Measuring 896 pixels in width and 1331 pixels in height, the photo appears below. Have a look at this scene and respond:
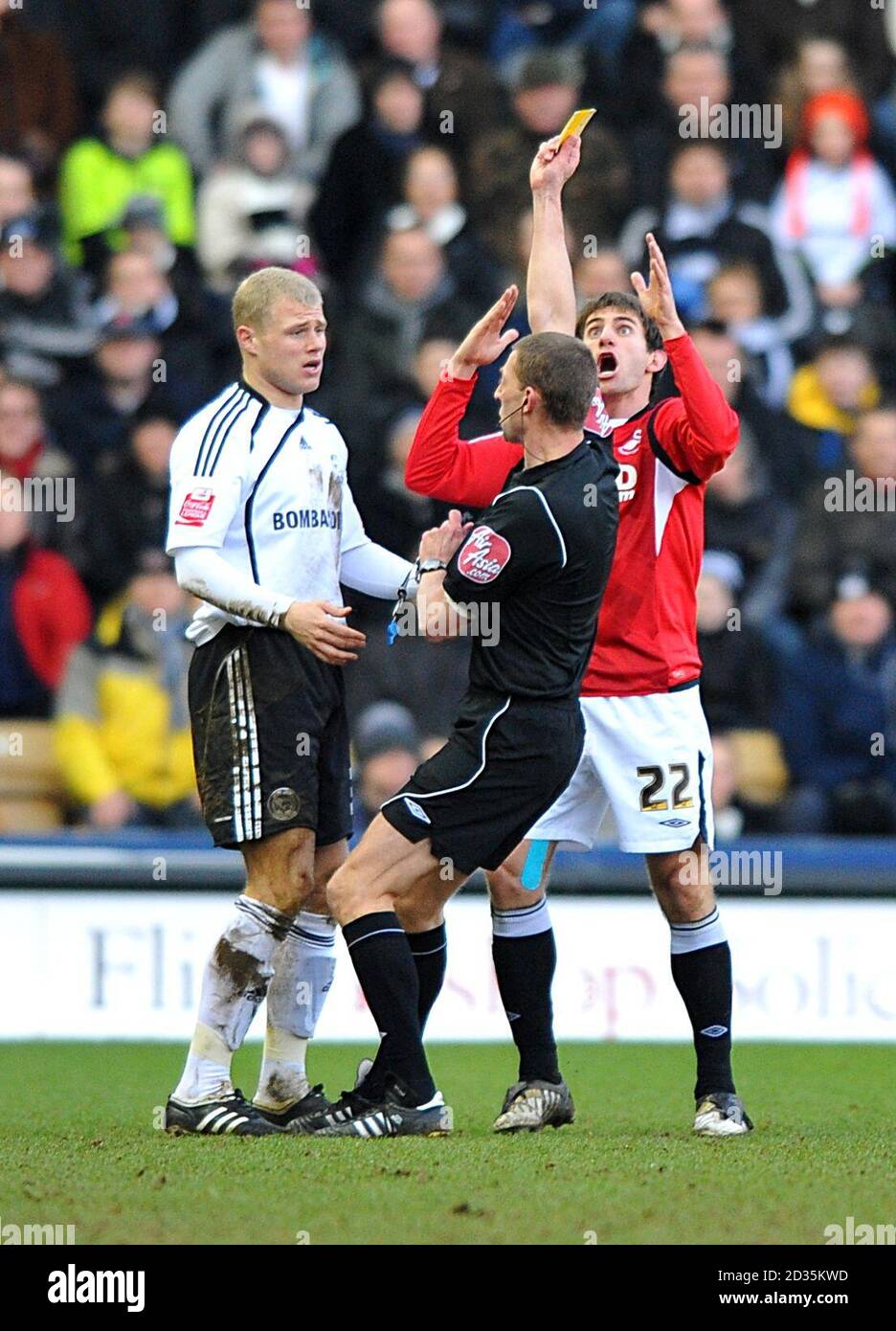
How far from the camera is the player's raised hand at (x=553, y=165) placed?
6152 mm

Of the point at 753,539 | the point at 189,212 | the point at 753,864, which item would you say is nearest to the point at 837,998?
the point at 753,864

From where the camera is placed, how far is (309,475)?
598 centimetres

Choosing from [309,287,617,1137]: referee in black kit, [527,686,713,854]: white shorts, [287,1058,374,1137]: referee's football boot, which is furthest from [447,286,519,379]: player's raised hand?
[287,1058,374,1137]: referee's football boot

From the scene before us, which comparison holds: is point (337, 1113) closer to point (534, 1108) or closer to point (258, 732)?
point (534, 1108)

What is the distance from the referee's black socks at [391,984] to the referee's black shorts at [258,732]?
350 mm

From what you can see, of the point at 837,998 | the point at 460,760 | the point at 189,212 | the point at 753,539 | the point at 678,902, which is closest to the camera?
the point at 460,760

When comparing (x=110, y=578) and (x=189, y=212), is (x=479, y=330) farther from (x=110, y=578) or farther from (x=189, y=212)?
(x=189, y=212)

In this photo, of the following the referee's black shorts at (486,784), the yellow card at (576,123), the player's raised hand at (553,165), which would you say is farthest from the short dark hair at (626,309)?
the referee's black shorts at (486,784)

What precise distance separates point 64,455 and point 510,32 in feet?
12.5

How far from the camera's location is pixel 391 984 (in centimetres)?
566

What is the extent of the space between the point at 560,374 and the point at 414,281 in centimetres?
609

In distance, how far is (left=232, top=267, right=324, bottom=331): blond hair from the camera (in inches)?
233

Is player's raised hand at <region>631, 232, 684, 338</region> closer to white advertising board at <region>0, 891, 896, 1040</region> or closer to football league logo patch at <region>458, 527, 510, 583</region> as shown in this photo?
football league logo patch at <region>458, 527, 510, 583</region>

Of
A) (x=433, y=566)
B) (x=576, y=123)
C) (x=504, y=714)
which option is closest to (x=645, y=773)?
(x=504, y=714)
